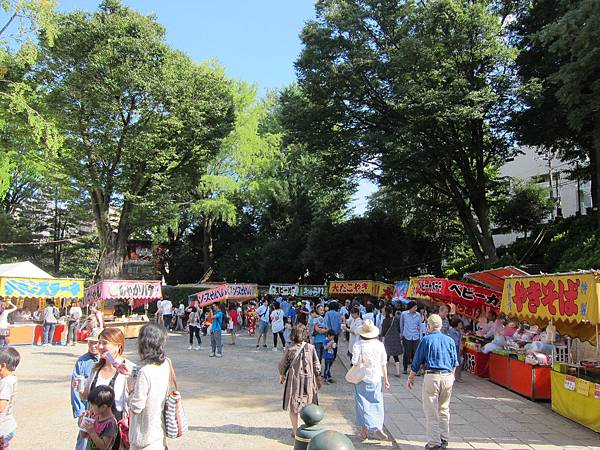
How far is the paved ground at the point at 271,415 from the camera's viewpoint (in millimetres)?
6410

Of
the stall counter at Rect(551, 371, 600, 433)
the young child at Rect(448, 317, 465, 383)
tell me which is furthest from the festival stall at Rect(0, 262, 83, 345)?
the stall counter at Rect(551, 371, 600, 433)

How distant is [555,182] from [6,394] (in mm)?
41127

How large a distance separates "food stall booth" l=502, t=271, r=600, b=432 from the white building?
26.1m

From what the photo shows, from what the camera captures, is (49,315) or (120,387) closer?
(120,387)

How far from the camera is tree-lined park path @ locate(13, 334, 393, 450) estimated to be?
6.48m

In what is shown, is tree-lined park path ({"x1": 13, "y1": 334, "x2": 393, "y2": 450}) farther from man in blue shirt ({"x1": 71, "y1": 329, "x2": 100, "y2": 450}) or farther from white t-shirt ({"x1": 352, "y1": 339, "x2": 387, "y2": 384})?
man in blue shirt ({"x1": 71, "y1": 329, "x2": 100, "y2": 450})

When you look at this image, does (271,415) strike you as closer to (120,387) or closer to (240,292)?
(120,387)

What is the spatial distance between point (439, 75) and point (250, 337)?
1436 centimetres

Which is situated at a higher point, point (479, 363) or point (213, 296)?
point (213, 296)

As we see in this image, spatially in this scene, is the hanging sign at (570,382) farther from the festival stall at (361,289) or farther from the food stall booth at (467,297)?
the festival stall at (361,289)

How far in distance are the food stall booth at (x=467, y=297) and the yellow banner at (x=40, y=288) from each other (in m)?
12.5

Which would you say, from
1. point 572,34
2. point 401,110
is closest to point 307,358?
point 572,34

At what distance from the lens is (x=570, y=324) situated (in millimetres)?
9367

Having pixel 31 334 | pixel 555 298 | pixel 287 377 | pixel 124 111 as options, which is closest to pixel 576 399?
pixel 555 298
